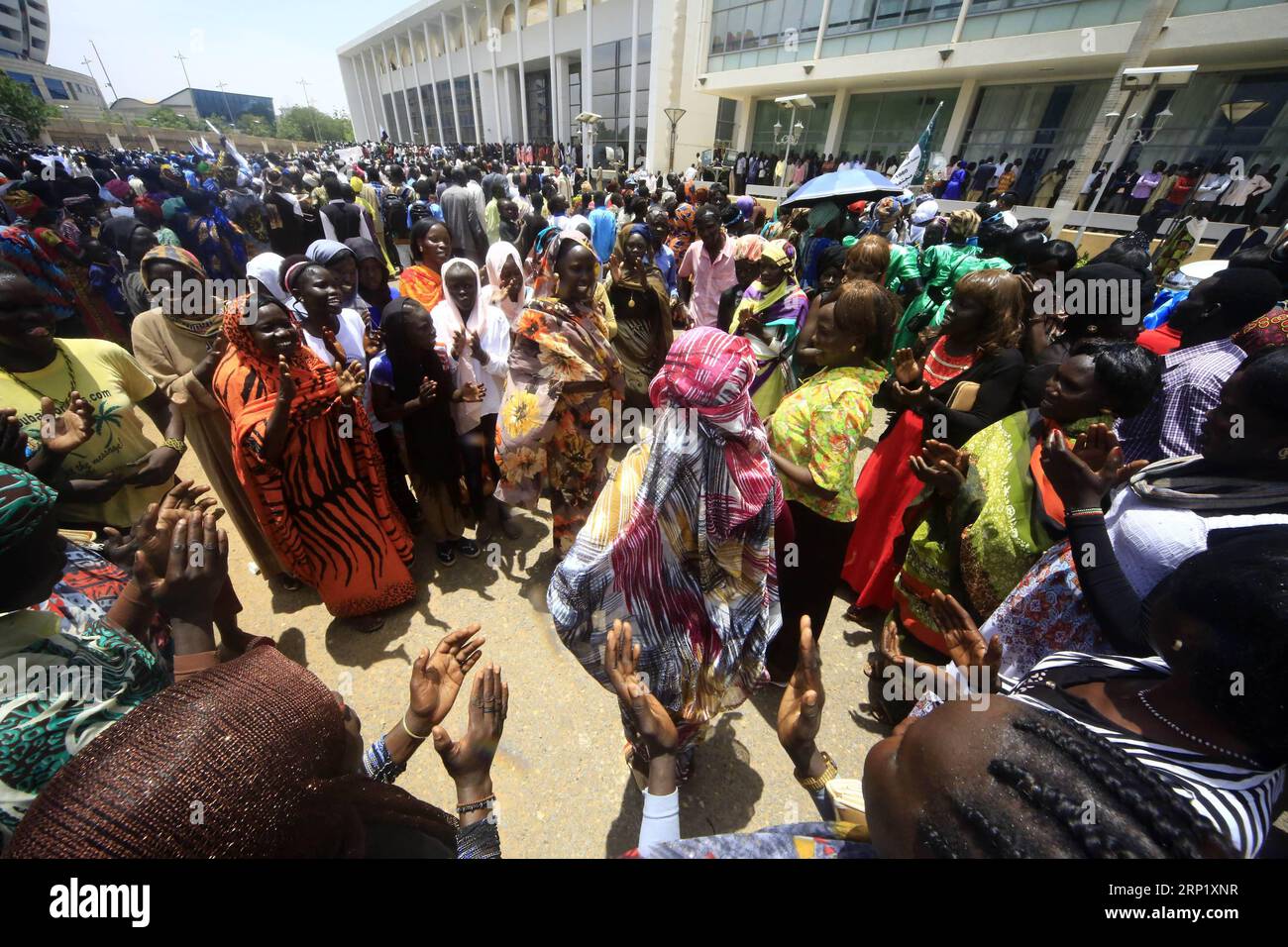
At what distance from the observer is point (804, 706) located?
1.40m

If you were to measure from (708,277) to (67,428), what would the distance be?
17.5 ft

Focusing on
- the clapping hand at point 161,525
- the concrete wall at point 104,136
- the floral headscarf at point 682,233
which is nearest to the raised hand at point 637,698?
the clapping hand at point 161,525

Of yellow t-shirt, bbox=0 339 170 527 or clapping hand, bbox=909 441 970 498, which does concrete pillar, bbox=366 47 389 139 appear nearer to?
yellow t-shirt, bbox=0 339 170 527

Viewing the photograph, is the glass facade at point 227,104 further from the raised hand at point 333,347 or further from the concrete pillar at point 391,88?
the raised hand at point 333,347

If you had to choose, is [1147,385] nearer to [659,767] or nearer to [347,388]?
[659,767]

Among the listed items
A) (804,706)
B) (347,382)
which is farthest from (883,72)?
(804,706)

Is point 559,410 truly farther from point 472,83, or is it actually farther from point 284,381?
point 472,83

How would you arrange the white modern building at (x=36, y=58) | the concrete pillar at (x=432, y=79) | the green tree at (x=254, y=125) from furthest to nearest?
the green tree at (x=254, y=125), the white modern building at (x=36, y=58), the concrete pillar at (x=432, y=79)

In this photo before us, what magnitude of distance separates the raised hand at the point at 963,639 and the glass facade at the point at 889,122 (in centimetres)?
2572

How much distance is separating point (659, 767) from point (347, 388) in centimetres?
253

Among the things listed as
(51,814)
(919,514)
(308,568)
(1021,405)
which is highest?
(51,814)

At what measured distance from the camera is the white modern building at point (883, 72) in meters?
14.1
